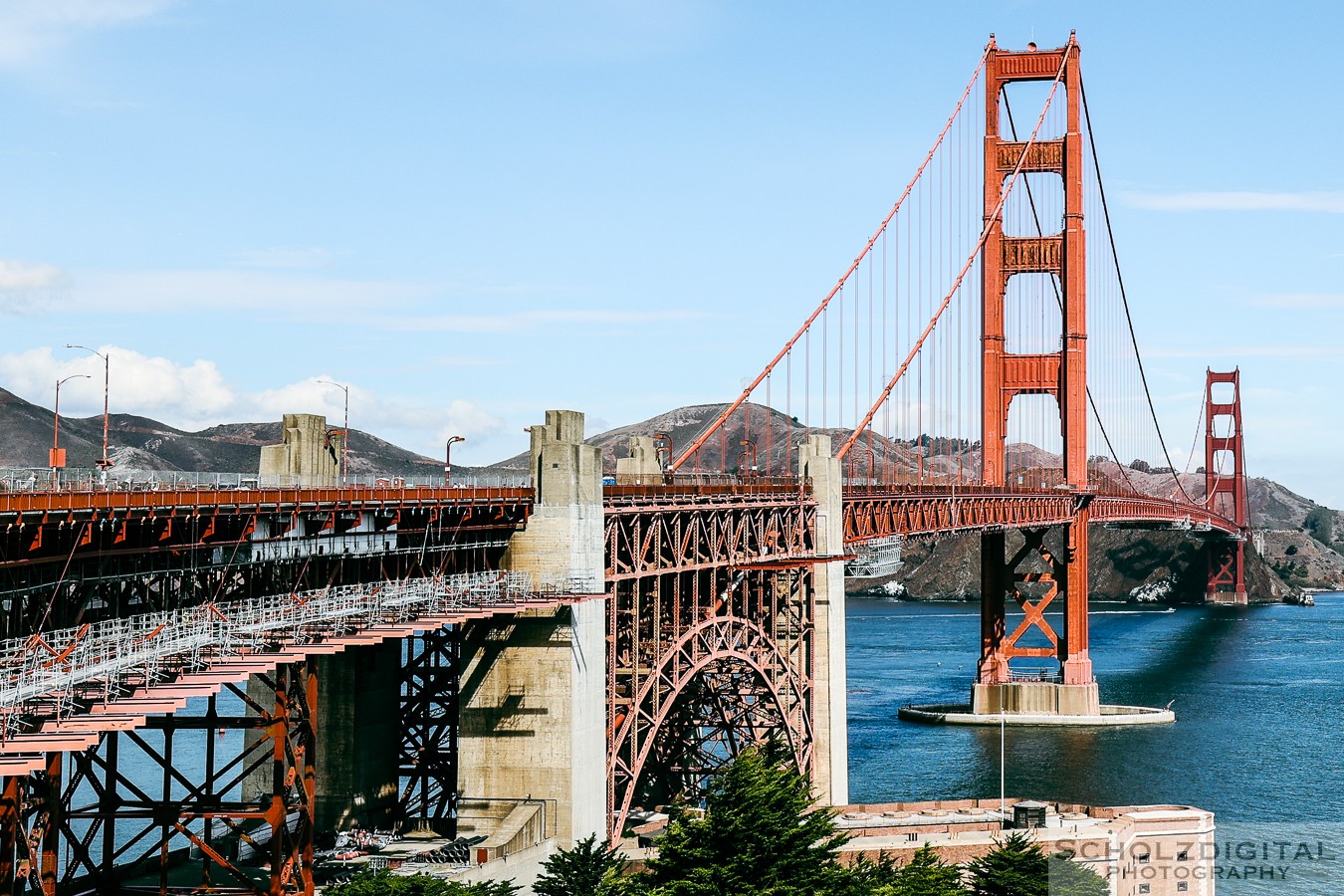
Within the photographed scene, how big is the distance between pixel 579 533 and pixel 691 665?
407 inches

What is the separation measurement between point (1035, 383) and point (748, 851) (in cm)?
6827

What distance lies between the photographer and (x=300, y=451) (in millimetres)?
48500

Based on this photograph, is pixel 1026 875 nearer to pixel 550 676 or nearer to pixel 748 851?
pixel 748 851

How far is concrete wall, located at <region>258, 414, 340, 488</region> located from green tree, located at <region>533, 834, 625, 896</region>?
15.2 meters

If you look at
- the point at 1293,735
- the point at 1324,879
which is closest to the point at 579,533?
the point at 1324,879

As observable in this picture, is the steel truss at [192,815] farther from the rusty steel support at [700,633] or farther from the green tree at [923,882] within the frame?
the green tree at [923,882]

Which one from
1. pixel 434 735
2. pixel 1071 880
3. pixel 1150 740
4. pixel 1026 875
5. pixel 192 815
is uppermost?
pixel 192 815

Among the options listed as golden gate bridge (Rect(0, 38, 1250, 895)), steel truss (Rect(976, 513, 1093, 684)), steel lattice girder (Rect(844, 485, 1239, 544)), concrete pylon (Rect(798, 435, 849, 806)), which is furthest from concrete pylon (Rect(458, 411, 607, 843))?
steel truss (Rect(976, 513, 1093, 684))

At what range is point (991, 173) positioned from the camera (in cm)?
10306

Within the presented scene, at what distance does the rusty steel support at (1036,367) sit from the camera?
320 ft

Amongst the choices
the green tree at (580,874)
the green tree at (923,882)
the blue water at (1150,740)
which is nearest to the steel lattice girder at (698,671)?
the green tree at (580,874)

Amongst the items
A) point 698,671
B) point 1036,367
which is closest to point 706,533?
point 698,671

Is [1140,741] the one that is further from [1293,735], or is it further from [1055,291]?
[1055,291]

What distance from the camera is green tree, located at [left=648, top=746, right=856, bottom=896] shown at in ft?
119
